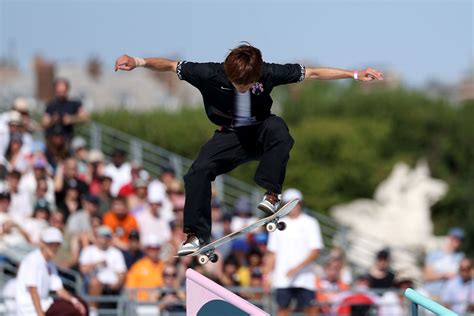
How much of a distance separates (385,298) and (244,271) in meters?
1.76

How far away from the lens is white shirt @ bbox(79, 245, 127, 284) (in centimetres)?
1242

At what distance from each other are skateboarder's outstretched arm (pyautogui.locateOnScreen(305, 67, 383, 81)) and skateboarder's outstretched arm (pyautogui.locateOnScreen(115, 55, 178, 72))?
3.35ft

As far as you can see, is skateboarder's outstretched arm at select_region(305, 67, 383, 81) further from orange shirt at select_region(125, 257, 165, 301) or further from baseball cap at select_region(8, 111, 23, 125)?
baseball cap at select_region(8, 111, 23, 125)

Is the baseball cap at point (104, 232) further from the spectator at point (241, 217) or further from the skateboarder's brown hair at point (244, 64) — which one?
the skateboarder's brown hair at point (244, 64)

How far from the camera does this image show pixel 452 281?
1326cm

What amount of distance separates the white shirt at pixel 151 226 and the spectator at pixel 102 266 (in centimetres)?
170

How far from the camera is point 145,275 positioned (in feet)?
41.5

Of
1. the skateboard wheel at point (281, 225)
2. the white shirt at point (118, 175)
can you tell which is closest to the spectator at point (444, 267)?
the white shirt at point (118, 175)

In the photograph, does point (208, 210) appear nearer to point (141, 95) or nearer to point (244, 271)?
point (244, 271)

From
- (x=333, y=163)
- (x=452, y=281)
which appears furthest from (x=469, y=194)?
(x=452, y=281)

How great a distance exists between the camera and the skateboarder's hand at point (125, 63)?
7621 mm

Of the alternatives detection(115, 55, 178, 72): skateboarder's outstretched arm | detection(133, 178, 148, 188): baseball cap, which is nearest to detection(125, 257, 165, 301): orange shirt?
detection(133, 178, 148, 188): baseball cap

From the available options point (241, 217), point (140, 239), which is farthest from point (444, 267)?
point (140, 239)

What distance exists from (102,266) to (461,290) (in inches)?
173
